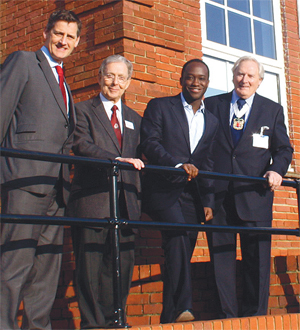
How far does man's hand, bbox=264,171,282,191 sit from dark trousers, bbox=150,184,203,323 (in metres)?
0.69

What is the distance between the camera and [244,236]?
4.64 meters

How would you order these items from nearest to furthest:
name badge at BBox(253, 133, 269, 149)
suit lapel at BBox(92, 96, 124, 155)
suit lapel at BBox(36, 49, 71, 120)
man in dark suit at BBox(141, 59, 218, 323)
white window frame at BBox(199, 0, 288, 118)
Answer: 1. suit lapel at BBox(36, 49, 71, 120)
2. man in dark suit at BBox(141, 59, 218, 323)
3. suit lapel at BBox(92, 96, 124, 155)
4. name badge at BBox(253, 133, 269, 149)
5. white window frame at BBox(199, 0, 288, 118)

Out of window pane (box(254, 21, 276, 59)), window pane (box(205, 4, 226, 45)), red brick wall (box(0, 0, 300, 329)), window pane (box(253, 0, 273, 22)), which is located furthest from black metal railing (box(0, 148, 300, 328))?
window pane (box(253, 0, 273, 22))

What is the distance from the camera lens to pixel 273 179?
4434mm

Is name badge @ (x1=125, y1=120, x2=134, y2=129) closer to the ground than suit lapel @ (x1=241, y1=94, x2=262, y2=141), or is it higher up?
closer to the ground

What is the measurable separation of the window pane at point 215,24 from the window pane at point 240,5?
21cm

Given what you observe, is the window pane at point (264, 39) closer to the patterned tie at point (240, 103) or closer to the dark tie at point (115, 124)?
the patterned tie at point (240, 103)

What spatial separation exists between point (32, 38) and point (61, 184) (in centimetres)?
330

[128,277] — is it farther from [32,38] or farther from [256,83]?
[32,38]

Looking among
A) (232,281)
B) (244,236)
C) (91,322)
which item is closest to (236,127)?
(244,236)

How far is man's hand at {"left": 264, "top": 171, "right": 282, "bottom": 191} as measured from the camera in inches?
174

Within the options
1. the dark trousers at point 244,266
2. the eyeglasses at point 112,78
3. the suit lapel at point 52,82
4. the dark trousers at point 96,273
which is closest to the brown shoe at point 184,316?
the dark trousers at point 96,273

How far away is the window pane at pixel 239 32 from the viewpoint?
7.36m

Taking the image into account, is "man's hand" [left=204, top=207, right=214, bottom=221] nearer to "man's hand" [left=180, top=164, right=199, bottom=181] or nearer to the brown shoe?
"man's hand" [left=180, top=164, right=199, bottom=181]
